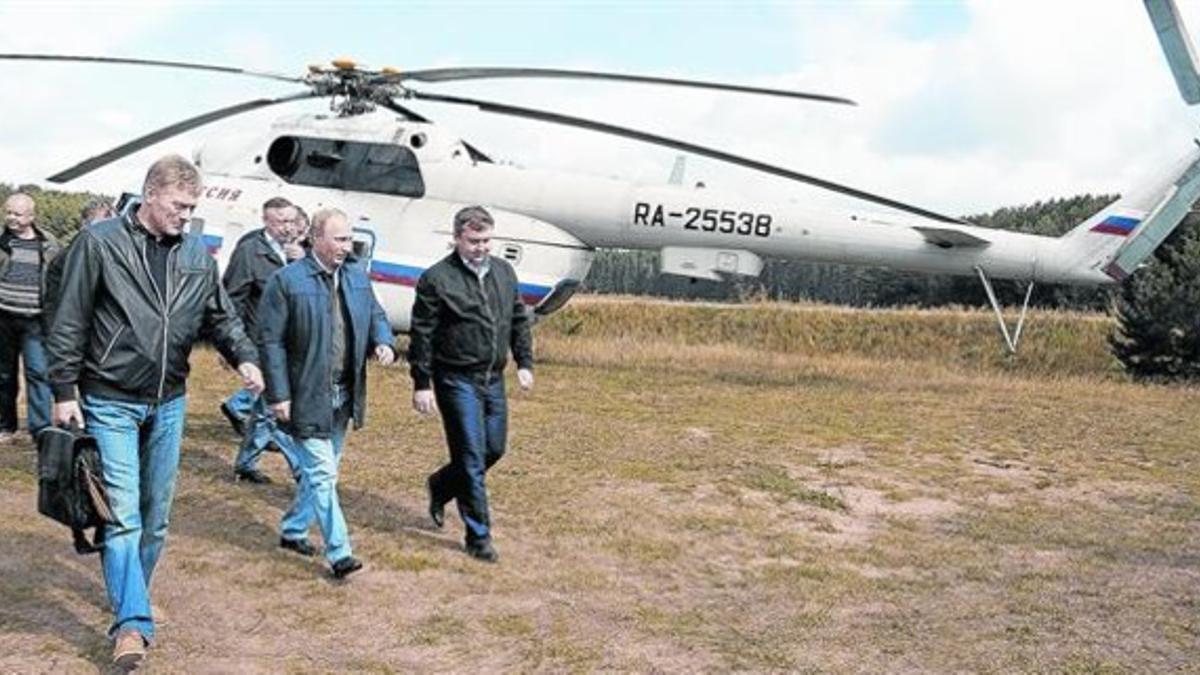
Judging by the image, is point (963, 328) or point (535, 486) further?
point (963, 328)

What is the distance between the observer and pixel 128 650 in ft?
12.1

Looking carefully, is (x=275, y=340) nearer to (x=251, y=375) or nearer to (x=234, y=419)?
(x=251, y=375)

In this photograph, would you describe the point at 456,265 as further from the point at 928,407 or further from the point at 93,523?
the point at 928,407

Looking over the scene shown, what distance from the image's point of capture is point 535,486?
690 cm

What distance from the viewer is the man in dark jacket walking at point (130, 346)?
3639 millimetres

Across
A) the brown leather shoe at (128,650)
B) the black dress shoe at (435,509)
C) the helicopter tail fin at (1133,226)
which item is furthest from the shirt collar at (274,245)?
the helicopter tail fin at (1133,226)

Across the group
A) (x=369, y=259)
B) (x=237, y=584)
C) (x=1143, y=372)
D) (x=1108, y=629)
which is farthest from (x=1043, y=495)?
(x=1143, y=372)

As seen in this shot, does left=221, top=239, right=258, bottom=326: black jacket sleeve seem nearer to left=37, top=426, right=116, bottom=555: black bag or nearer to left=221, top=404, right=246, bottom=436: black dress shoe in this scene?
left=221, top=404, right=246, bottom=436: black dress shoe

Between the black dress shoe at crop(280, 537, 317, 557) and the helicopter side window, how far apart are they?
7836 millimetres

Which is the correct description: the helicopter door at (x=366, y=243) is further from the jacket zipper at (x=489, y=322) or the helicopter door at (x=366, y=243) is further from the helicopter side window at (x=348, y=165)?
the jacket zipper at (x=489, y=322)

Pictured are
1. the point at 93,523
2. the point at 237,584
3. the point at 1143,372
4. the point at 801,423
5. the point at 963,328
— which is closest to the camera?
the point at 93,523

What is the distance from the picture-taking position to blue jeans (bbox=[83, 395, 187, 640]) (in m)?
3.71

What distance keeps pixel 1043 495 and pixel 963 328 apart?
15.3 meters

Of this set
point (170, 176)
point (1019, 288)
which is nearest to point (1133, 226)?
point (170, 176)
